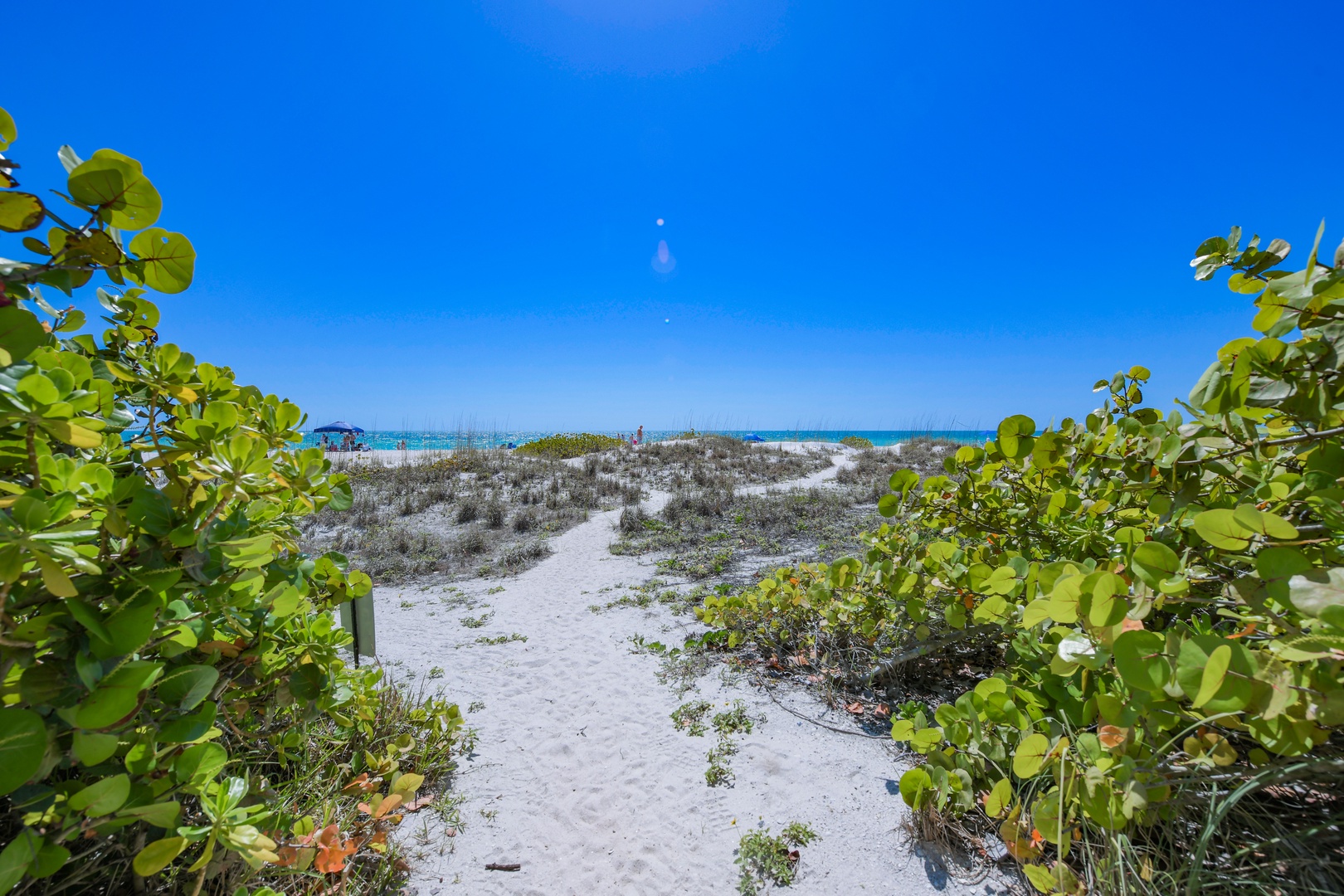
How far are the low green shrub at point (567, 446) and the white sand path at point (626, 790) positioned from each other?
Answer: 1331cm

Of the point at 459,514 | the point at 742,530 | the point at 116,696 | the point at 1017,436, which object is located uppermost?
the point at 1017,436

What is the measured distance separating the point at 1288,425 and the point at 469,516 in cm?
1055

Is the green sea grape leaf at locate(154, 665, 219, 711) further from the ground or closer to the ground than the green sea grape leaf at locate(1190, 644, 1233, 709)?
closer to the ground

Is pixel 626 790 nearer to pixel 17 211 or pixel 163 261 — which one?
pixel 163 261

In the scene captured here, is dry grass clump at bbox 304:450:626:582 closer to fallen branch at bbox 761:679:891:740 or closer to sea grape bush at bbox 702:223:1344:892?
fallen branch at bbox 761:679:891:740

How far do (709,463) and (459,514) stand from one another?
857cm

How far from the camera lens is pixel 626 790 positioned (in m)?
2.72

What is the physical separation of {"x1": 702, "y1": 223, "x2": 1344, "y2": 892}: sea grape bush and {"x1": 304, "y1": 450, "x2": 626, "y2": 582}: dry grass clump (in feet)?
21.6

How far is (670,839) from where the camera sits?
236cm

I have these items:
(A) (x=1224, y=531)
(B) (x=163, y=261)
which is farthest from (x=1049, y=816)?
(B) (x=163, y=261)

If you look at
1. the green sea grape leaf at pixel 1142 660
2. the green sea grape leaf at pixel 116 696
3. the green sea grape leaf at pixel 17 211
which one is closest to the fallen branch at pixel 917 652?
the green sea grape leaf at pixel 1142 660

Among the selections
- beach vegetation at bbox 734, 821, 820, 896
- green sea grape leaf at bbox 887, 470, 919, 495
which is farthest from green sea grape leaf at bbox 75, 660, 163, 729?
green sea grape leaf at bbox 887, 470, 919, 495

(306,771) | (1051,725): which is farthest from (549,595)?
(1051,725)

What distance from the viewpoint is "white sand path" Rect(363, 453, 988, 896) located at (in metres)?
2.13
